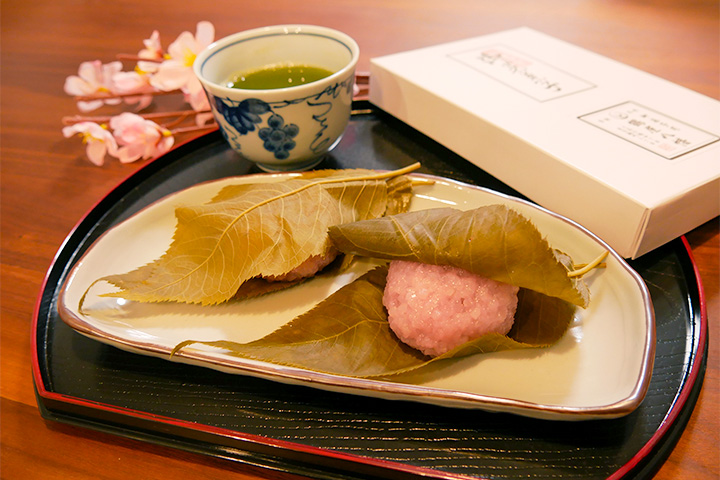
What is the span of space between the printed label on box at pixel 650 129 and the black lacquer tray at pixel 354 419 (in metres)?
0.27

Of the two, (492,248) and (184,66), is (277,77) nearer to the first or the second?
(184,66)

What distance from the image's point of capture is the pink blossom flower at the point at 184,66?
66.6 inches

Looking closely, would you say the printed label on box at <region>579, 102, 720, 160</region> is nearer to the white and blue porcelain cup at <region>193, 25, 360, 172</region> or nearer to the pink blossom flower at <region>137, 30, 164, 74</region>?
the white and blue porcelain cup at <region>193, 25, 360, 172</region>

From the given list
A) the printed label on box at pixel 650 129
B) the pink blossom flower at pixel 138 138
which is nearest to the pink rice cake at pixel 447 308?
the printed label on box at pixel 650 129

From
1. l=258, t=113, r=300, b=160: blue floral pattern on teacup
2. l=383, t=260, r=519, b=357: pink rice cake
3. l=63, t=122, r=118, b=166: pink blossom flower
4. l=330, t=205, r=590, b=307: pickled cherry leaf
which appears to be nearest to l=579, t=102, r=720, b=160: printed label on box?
l=330, t=205, r=590, b=307: pickled cherry leaf

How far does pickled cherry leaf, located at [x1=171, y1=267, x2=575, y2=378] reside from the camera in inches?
34.8

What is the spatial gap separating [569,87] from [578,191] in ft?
1.48

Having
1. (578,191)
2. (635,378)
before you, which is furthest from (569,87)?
(635,378)

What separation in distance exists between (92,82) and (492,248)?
64.3 inches

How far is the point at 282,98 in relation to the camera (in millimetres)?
1280

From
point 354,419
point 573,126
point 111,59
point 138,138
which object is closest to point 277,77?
point 138,138

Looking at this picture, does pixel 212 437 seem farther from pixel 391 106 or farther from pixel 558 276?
pixel 391 106

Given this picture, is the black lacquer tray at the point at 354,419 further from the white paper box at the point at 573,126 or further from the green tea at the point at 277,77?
the green tea at the point at 277,77

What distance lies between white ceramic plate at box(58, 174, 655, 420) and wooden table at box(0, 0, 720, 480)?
0.56ft
